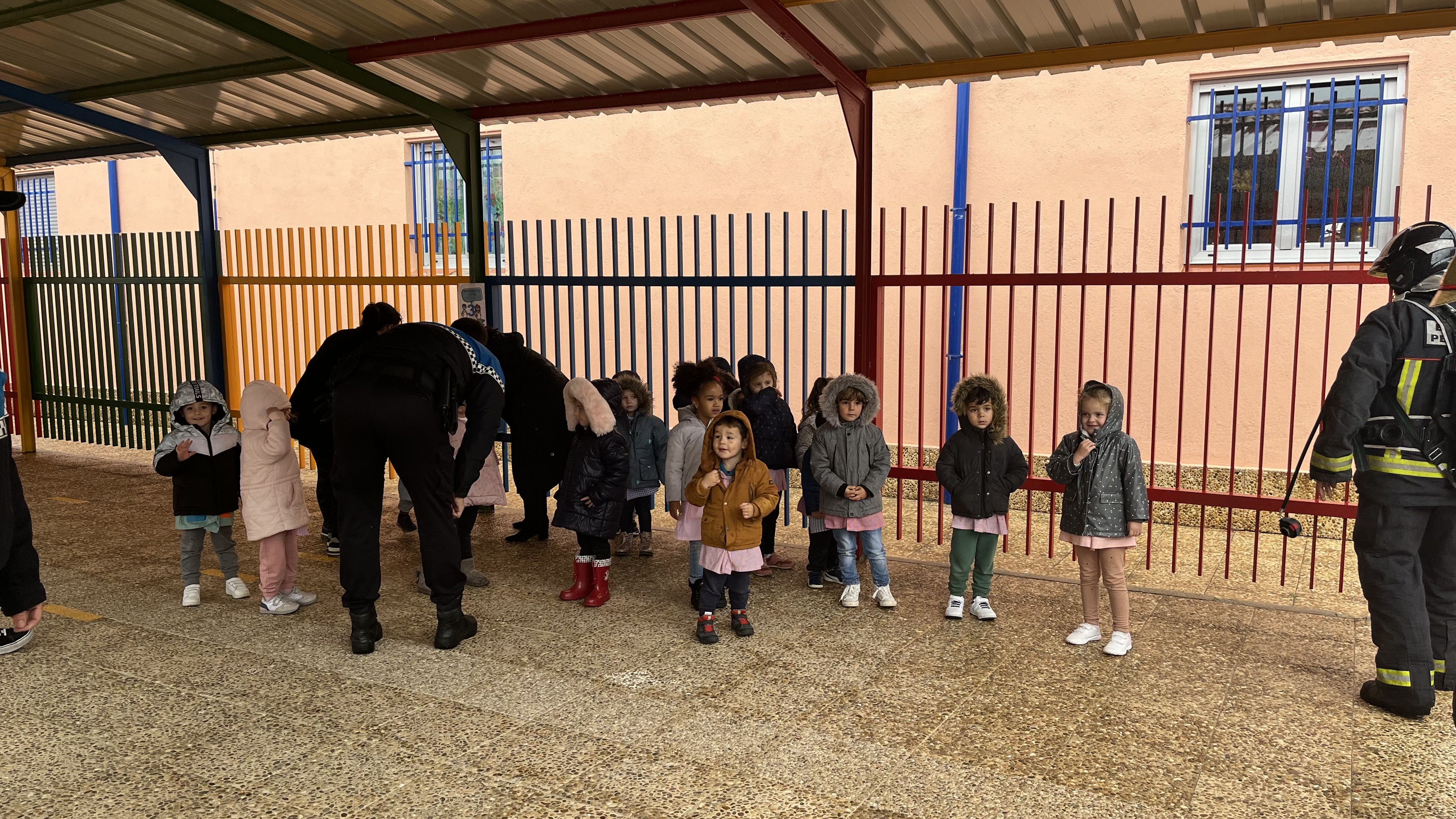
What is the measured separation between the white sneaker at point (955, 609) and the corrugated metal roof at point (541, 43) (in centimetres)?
299

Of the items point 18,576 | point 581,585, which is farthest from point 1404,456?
point 18,576

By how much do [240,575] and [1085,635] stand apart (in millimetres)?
4602

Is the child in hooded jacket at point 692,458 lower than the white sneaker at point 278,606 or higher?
higher

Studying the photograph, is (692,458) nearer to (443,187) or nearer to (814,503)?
(814,503)

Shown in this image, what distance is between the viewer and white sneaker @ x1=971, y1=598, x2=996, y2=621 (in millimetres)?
4977

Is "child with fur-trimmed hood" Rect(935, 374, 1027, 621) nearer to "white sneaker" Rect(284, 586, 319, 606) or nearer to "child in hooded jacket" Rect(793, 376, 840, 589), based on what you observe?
"child in hooded jacket" Rect(793, 376, 840, 589)

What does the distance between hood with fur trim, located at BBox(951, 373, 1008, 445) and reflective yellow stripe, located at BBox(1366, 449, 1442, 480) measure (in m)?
1.50

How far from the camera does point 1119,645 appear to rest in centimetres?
451

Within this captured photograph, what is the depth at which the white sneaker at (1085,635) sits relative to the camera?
4.62 meters

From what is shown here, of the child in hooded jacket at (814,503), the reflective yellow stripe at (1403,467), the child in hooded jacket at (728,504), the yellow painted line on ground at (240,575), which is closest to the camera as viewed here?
the reflective yellow stripe at (1403,467)

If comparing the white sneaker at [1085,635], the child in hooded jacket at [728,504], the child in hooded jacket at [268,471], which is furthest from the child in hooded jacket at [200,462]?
the white sneaker at [1085,635]

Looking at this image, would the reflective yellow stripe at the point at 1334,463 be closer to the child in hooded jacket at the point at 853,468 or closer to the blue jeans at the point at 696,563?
the child in hooded jacket at the point at 853,468

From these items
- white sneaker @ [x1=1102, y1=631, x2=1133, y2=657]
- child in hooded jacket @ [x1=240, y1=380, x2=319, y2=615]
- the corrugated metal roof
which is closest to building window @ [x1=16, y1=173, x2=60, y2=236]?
the corrugated metal roof

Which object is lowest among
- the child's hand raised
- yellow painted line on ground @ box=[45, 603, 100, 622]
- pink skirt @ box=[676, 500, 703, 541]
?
yellow painted line on ground @ box=[45, 603, 100, 622]
